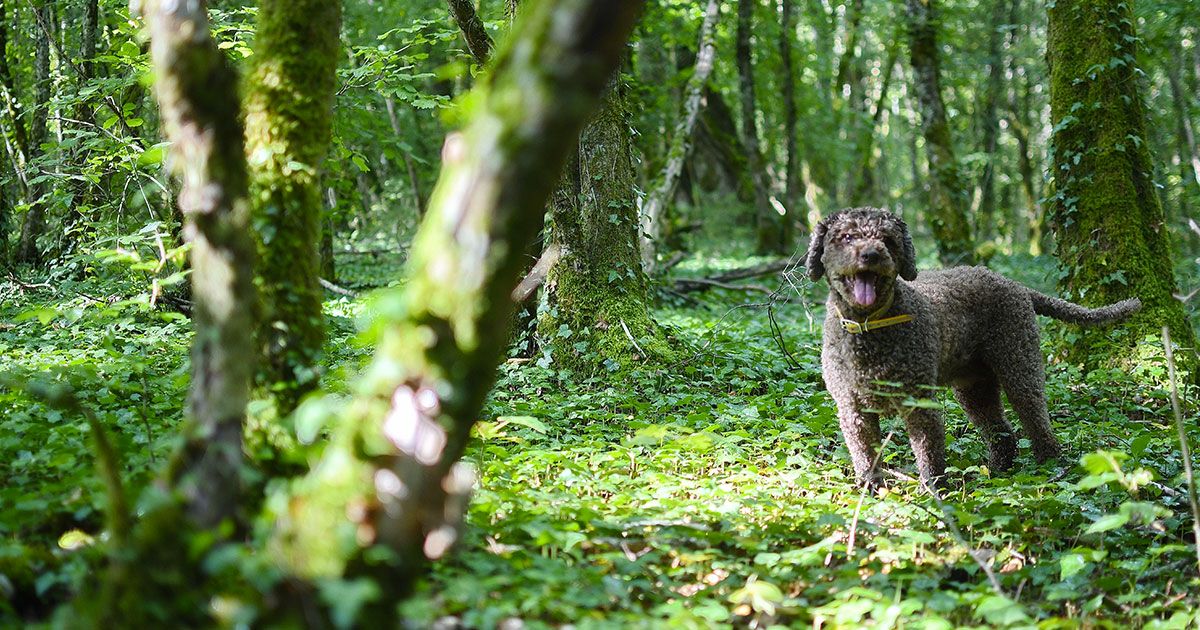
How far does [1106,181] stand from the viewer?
751cm

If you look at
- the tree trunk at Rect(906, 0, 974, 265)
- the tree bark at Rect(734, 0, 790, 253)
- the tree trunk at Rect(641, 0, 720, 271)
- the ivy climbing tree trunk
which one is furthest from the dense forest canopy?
the tree bark at Rect(734, 0, 790, 253)

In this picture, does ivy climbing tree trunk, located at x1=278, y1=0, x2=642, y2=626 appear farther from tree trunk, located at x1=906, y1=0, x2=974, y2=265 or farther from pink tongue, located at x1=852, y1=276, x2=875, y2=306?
tree trunk, located at x1=906, y1=0, x2=974, y2=265

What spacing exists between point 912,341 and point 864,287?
0.51 metres

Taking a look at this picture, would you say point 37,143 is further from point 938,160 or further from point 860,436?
point 938,160

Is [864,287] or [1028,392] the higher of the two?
[864,287]

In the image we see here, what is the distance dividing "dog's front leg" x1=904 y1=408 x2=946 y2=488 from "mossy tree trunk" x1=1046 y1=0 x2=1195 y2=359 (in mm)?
3165

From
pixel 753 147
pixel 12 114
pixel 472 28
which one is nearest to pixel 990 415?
pixel 472 28

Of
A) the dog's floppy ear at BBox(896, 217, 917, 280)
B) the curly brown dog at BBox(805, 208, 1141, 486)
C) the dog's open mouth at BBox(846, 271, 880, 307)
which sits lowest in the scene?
the curly brown dog at BBox(805, 208, 1141, 486)

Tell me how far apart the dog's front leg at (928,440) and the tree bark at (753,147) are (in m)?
13.4

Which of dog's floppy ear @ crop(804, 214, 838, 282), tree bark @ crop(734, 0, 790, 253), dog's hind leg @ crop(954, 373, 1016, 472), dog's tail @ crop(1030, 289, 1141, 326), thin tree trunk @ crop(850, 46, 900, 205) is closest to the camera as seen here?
dog's floppy ear @ crop(804, 214, 838, 282)

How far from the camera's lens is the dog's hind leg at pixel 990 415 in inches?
232

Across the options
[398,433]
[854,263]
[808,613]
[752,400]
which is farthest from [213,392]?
[752,400]

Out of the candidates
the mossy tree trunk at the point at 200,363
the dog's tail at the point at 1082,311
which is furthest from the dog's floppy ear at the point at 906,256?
the mossy tree trunk at the point at 200,363

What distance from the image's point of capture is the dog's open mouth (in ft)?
16.3
